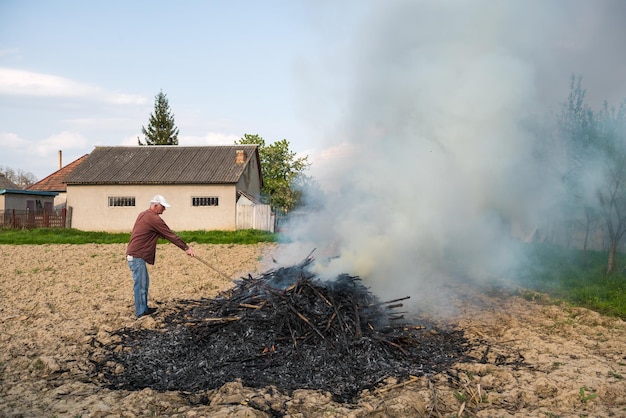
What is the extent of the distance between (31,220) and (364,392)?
26.4 metres

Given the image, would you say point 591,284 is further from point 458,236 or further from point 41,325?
point 41,325

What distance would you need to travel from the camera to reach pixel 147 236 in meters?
8.81

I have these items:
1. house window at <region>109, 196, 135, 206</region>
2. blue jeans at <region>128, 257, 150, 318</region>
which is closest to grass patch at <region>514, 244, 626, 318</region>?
blue jeans at <region>128, 257, 150, 318</region>

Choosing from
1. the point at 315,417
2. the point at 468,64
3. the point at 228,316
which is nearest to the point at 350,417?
the point at 315,417

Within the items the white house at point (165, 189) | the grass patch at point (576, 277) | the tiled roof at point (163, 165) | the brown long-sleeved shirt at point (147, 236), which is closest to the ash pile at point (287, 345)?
the brown long-sleeved shirt at point (147, 236)

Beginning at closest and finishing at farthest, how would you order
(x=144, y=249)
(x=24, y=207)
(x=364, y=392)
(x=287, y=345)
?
(x=364, y=392)
(x=287, y=345)
(x=144, y=249)
(x=24, y=207)

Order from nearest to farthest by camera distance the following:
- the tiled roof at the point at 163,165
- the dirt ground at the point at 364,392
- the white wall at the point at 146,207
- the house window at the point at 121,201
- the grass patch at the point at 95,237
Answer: the dirt ground at the point at 364,392 → the grass patch at the point at 95,237 → the white wall at the point at 146,207 → the tiled roof at the point at 163,165 → the house window at the point at 121,201

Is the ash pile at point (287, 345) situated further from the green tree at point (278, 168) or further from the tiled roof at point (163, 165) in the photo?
the green tree at point (278, 168)

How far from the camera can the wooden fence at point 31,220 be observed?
86.7ft

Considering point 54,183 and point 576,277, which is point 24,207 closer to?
point 54,183

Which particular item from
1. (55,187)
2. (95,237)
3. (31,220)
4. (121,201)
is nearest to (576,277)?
(95,237)

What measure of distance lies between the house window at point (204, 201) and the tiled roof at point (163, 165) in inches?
35.0

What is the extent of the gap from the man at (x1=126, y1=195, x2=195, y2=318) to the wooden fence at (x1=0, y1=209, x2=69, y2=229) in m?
20.9

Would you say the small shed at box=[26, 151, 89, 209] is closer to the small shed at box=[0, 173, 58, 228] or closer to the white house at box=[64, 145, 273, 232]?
the small shed at box=[0, 173, 58, 228]
